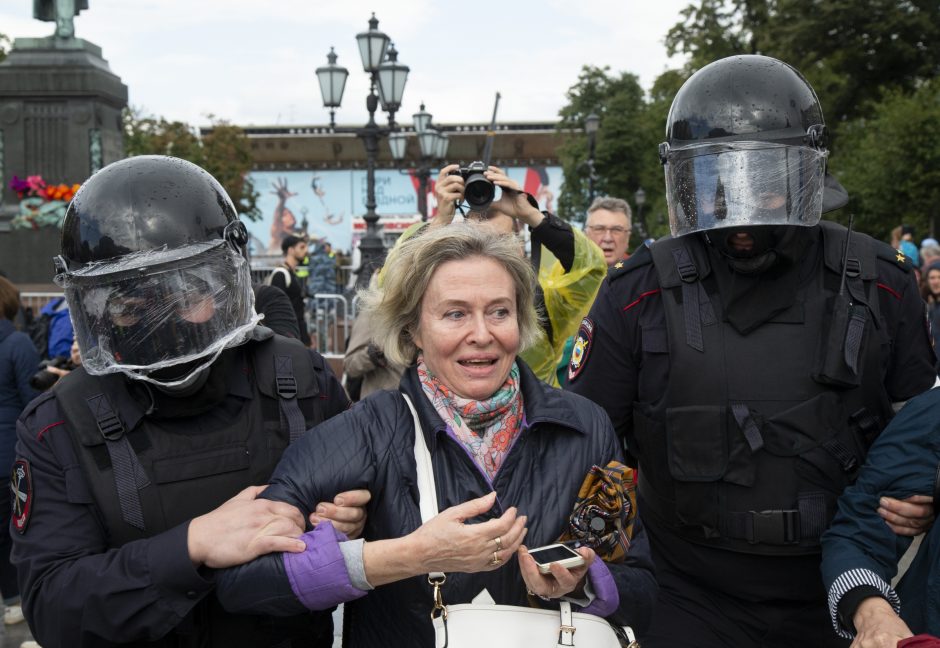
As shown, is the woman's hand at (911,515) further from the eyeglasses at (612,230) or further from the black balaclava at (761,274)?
the eyeglasses at (612,230)

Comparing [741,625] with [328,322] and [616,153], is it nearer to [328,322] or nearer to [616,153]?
[328,322]

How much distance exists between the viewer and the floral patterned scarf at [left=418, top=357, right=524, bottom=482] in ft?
7.30

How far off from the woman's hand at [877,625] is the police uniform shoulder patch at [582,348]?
1087 millimetres

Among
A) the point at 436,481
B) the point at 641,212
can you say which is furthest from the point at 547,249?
the point at 641,212

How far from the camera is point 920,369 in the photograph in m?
2.79

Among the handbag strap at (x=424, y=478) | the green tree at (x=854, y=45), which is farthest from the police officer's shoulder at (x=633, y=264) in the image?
the green tree at (x=854, y=45)

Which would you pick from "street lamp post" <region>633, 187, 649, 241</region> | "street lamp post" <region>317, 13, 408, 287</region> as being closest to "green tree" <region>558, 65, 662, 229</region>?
"street lamp post" <region>633, 187, 649, 241</region>

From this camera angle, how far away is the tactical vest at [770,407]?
2.64 meters

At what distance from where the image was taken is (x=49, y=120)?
11.9 metres

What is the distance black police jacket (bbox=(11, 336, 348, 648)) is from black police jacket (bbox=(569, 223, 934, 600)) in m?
1.04

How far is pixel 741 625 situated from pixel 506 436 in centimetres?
99

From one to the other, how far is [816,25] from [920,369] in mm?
26534

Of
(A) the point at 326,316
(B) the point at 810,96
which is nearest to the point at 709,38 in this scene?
(A) the point at 326,316

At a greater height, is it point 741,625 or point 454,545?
point 454,545
